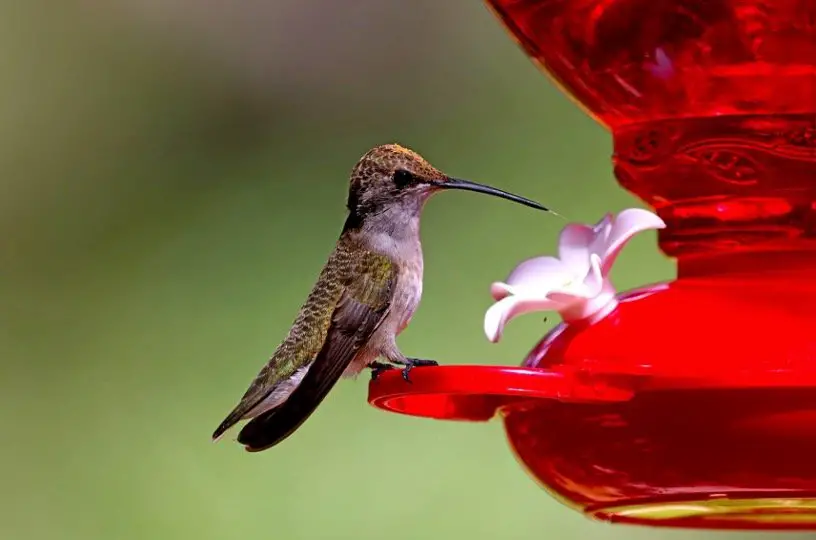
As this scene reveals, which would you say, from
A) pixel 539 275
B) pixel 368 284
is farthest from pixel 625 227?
pixel 368 284

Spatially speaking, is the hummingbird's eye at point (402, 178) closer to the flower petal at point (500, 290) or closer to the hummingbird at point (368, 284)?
the hummingbird at point (368, 284)

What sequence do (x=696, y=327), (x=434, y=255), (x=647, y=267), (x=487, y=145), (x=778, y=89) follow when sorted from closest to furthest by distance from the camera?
1. (x=696, y=327)
2. (x=778, y=89)
3. (x=647, y=267)
4. (x=434, y=255)
5. (x=487, y=145)

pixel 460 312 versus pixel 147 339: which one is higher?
pixel 460 312

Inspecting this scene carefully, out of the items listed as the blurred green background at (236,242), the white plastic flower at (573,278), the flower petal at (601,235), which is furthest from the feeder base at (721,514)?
the blurred green background at (236,242)

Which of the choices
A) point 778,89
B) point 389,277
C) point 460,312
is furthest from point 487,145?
point 778,89

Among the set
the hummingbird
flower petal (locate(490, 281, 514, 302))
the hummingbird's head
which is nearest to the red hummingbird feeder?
flower petal (locate(490, 281, 514, 302))

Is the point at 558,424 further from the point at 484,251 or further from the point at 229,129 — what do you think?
the point at 229,129
